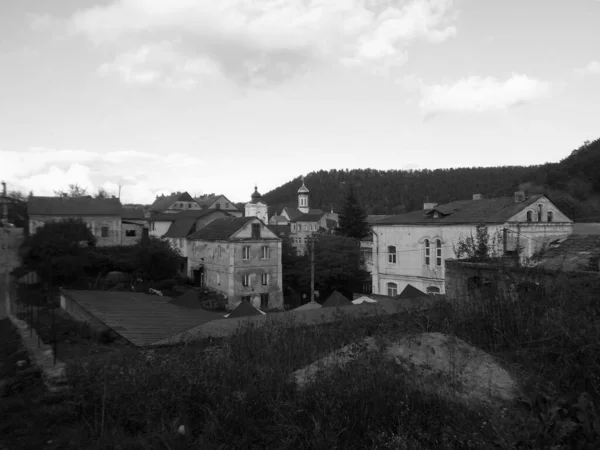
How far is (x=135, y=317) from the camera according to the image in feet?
34.7

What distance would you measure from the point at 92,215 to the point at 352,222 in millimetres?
27146

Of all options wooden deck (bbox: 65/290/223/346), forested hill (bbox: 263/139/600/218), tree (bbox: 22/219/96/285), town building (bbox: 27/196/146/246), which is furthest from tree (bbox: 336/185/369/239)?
wooden deck (bbox: 65/290/223/346)

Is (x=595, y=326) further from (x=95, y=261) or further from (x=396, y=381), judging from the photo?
(x=95, y=261)

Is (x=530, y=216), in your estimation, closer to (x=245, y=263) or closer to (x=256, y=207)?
(x=245, y=263)

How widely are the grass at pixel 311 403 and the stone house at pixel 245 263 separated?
23696mm

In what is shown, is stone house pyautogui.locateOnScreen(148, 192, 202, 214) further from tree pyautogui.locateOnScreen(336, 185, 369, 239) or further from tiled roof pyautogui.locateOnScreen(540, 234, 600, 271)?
tiled roof pyautogui.locateOnScreen(540, 234, 600, 271)

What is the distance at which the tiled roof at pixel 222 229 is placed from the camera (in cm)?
3031

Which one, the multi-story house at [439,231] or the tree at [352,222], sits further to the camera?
the tree at [352,222]

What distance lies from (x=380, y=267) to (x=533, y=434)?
25.5 meters

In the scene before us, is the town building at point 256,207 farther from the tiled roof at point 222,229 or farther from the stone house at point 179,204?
the tiled roof at point 222,229

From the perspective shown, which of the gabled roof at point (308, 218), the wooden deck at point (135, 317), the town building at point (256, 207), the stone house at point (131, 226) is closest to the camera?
the wooden deck at point (135, 317)

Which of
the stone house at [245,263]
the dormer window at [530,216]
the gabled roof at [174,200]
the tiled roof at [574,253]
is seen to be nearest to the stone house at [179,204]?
the gabled roof at [174,200]

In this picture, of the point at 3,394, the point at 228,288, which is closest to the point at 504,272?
the point at 3,394

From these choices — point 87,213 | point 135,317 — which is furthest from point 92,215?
point 135,317
